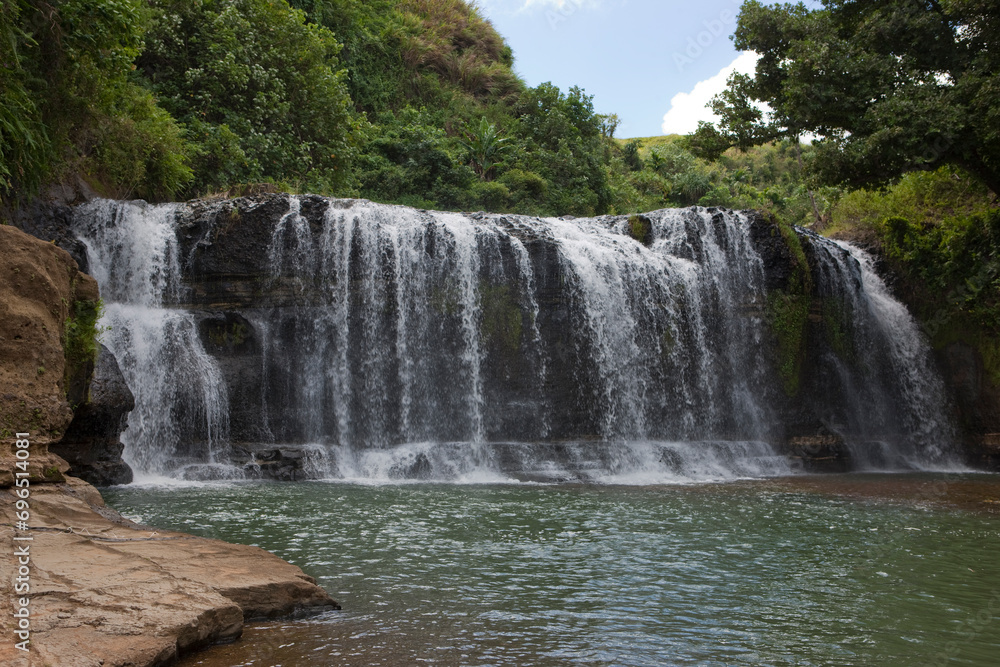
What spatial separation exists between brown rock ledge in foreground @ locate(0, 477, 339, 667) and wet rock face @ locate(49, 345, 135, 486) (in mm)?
5362

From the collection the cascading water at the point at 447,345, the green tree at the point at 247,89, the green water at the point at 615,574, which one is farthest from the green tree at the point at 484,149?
the green water at the point at 615,574

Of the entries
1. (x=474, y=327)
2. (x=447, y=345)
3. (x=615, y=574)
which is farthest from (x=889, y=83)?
(x=615, y=574)

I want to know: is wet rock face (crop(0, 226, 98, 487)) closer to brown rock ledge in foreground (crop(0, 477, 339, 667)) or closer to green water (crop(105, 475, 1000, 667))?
brown rock ledge in foreground (crop(0, 477, 339, 667))

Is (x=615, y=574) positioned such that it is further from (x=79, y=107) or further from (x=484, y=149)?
(x=484, y=149)

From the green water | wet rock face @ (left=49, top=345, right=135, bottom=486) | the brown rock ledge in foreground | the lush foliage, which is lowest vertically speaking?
the green water

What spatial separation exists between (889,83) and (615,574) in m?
13.1

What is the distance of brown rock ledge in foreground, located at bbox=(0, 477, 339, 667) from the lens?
3729 mm

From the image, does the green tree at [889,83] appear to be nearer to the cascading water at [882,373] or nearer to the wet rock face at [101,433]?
the cascading water at [882,373]

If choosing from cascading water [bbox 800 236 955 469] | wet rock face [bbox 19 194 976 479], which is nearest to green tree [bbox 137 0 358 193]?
wet rock face [bbox 19 194 976 479]

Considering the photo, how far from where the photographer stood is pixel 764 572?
22.1 ft

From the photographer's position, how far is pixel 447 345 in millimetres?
16578

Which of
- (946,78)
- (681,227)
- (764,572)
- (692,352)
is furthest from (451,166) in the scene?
(764,572)

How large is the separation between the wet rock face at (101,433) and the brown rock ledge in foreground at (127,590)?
5362mm

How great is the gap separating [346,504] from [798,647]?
7.12 meters
